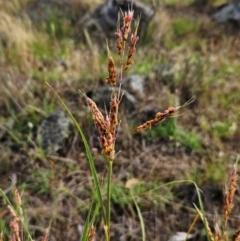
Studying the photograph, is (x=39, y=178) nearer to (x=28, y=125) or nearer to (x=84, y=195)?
(x=84, y=195)

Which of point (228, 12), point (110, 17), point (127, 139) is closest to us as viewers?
point (127, 139)

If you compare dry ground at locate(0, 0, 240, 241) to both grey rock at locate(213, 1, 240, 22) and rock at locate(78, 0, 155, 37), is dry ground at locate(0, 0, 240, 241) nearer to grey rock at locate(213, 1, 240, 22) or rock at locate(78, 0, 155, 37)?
rock at locate(78, 0, 155, 37)

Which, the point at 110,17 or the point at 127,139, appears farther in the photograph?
the point at 110,17

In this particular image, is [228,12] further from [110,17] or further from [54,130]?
[54,130]

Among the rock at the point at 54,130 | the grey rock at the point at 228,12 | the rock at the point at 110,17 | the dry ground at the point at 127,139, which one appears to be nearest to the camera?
the dry ground at the point at 127,139

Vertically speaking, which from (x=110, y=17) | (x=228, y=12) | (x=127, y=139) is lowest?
(x=127, y=139)

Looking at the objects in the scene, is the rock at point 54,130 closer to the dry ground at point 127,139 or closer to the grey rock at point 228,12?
the dry ground at point 127,139

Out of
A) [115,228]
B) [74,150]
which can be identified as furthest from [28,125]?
[115,228]

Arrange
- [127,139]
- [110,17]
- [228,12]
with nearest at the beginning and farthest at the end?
[127,139] → [110,17] → [228,12]

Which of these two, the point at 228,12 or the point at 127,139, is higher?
the point at 228,12

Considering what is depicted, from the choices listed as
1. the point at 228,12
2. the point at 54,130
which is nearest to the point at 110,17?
the point at 228,12

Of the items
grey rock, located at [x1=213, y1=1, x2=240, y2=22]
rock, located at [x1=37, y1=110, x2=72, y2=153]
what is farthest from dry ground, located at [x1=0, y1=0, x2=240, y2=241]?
grey rock, located at [x1=213, y1=1, x2=240, y2=22]

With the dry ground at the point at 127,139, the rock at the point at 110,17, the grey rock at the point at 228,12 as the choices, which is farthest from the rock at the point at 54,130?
the grey rock at the point at 228,12

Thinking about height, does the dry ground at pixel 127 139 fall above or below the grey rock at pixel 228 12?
below
